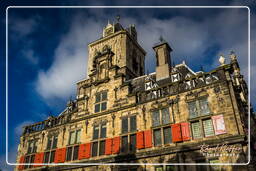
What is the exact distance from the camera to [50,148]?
21.7 meters

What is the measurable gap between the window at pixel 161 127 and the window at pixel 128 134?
5.41 feet

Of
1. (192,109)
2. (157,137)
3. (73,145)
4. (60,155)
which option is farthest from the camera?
(60,155)

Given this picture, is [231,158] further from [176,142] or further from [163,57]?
[163,57]

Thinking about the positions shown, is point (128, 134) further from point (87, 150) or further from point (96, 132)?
point (87, 150)

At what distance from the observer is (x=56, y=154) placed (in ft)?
68.3

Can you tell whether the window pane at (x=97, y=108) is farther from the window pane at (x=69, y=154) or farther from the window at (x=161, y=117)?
the window at (x=161, y=117)

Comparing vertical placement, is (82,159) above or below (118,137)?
below

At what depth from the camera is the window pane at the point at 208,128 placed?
15.1m

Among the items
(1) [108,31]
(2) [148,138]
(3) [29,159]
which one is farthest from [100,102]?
(1) [108,31]

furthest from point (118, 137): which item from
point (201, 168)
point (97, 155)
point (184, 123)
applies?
point (201, 168)

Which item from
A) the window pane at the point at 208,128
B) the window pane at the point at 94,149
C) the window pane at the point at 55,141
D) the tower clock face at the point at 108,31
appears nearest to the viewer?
the window pane at the point at 208,128

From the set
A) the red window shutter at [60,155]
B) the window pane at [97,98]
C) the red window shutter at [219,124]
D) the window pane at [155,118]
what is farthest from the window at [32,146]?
the red window shutter at [219,124]

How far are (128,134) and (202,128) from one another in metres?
5.54

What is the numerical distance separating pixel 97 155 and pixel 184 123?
23.9 ft
